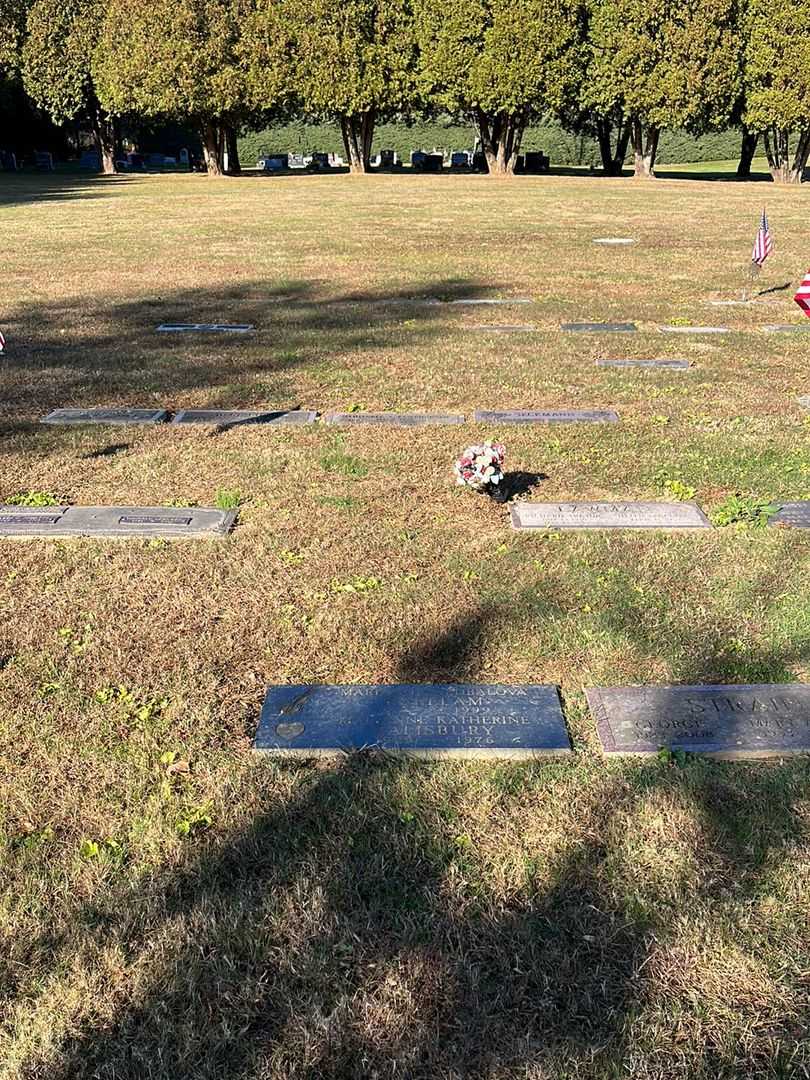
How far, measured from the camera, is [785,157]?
3834cm

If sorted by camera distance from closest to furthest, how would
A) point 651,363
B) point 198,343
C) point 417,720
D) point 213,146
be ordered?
1. point 417,720
2. point 651,363
3. point 198,343
4. point 213,146

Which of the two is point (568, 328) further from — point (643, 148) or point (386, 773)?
point (643, 148)

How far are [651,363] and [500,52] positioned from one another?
35777mm

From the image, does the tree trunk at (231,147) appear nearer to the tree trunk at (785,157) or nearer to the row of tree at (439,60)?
the row of tree at (439,60)

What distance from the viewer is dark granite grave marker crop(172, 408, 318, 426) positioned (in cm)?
645

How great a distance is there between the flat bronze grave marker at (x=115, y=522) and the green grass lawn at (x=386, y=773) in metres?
0.12

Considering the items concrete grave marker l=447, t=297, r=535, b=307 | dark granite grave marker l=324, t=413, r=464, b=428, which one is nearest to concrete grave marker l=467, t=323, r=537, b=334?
concrete grave marker l=447, t=297, r=535, b=307

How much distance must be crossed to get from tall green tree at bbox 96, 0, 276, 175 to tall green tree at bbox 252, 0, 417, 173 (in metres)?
1.38

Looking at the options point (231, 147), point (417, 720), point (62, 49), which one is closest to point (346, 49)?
point (231, 147)

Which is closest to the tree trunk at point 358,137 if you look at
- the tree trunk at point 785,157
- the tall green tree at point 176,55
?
the tall green tree at point 176,55

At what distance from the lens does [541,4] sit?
36250 millimetres

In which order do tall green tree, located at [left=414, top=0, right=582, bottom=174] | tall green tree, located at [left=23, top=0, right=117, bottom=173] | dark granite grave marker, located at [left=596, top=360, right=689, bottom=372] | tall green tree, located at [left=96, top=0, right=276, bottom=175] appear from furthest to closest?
tall green tree, located at [left=23, top=0, right=117, bottom=173] → tall green tree, located at [left=96, top=0, right=276, bottom=175] → tall green tree, located at [left=414, top=0, right=582, bottom=174] → dark granite grave marker, located at [left=596, top=360, right=689, bottom=372]

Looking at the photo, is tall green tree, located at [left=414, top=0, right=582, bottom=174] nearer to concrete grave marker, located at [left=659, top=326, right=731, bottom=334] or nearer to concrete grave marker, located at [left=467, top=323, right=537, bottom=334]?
concrete grave marker, located at [left=659, top=326, right=731, bottom=334]

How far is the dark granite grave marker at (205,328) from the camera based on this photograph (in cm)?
927
